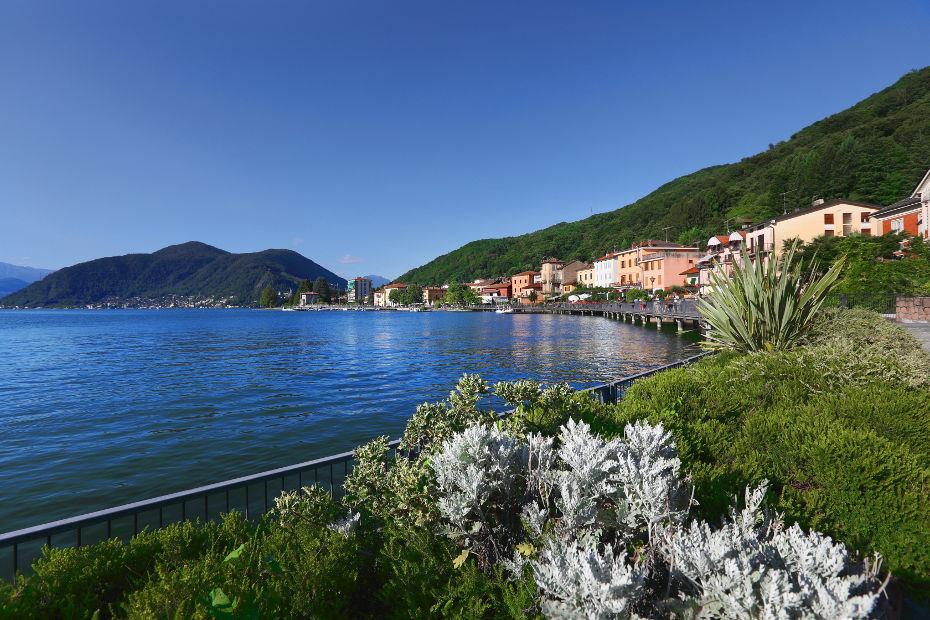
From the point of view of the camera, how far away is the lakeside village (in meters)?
40.6

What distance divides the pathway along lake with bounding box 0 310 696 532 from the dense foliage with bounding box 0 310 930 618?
7911mm

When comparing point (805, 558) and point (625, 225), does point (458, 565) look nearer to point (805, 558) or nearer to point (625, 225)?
point (805, 558)

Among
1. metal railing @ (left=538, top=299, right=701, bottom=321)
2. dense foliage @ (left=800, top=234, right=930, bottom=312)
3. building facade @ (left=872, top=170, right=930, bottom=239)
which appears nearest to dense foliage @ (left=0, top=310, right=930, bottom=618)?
dense foliage @ (left=800, top=234, right=930, bottom=312)

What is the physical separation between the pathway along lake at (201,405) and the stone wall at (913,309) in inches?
423

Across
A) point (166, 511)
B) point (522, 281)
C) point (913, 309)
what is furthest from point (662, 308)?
point (522, 281)

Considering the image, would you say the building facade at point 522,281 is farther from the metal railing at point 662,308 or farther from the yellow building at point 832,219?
the yellow building at point 832,219

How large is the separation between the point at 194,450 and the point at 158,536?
9632mm

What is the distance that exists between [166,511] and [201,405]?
9.23 meters

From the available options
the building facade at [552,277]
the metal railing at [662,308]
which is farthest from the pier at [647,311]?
the building facade at [552,277]

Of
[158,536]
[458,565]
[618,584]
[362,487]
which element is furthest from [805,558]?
[158,536]

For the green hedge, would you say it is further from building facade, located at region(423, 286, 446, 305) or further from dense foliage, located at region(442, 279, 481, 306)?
building facade, located at region(423, 286, 446, 305)

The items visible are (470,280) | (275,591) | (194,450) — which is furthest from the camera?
(470,280)

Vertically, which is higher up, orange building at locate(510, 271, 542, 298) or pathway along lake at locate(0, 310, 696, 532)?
orange building at locate(510, 271, 542, 298)

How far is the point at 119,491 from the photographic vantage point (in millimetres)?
9312
